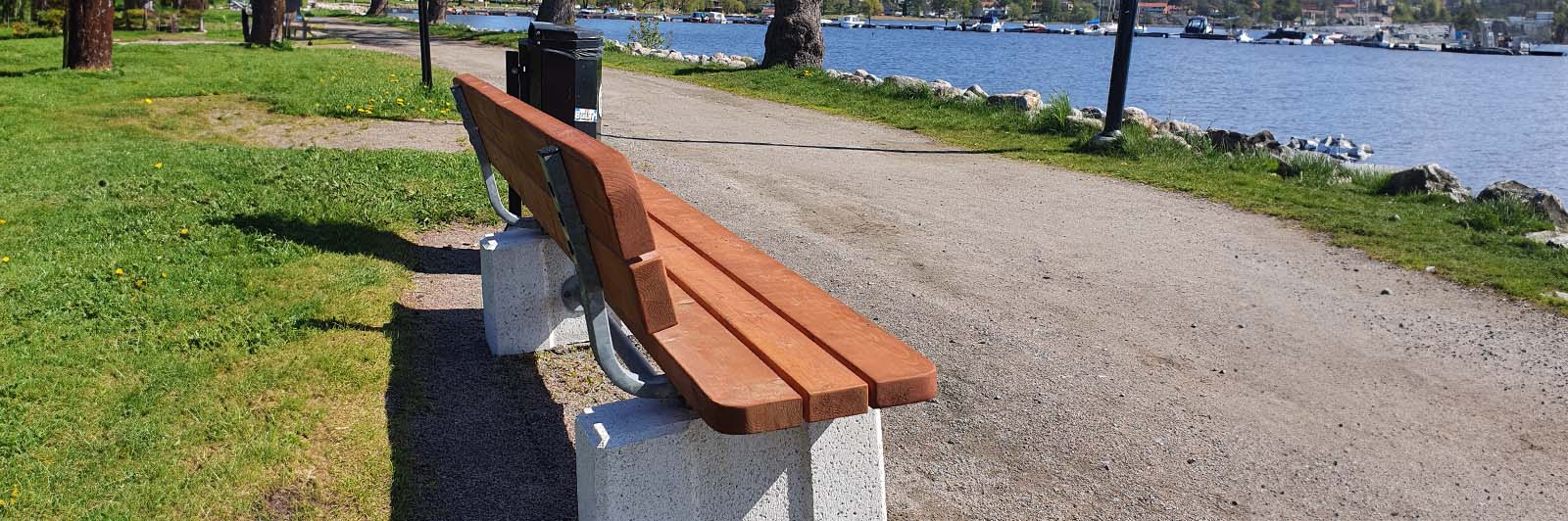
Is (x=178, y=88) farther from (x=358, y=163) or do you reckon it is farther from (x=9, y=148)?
(x=358, y=163)

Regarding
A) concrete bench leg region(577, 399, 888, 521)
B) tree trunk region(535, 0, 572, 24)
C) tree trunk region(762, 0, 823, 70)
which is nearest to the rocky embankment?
tree trunk region(762, 0, 823, 70)

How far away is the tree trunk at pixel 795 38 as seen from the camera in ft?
65.0


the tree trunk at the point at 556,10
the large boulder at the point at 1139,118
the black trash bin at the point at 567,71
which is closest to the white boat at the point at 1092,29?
the tree trunk at the point at 556,10

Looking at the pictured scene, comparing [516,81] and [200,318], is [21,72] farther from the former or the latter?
[200,318]

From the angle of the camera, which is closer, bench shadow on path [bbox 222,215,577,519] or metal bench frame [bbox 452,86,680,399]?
metal bench frame [bbox 452,86,680,399]

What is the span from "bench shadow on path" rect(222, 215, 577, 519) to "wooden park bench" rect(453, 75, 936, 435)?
0.54m

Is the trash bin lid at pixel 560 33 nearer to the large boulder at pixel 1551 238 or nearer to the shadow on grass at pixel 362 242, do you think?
the shadow on grass at pixel 362 242

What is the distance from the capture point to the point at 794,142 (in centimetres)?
1122

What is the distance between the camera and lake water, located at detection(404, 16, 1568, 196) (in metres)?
24.0

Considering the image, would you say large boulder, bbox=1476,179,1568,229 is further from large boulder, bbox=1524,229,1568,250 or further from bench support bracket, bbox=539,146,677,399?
bench support bracket, bbox=539,146,677,399

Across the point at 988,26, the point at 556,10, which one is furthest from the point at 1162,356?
the point at 988,26

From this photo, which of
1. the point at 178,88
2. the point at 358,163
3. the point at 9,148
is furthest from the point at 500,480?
the point at 178,88

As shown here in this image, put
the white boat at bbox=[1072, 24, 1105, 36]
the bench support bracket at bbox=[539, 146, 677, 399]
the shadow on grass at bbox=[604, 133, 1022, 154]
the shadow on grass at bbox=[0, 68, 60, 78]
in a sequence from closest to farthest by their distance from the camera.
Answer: the bench support bracket at bbox=[539, 146, 677, 399] → the shadow on grass at bbox=[604, 133, 1022, 154] → the shadow on grass at bbox=[0, 68, 60, 78] → the white boat at bbox=[1072, 24, 1105, 36]

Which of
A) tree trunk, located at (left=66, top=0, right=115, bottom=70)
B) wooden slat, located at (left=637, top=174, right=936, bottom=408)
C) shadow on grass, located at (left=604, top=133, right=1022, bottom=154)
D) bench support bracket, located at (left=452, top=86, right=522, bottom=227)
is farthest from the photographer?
tree trunk, located at (left=66, top=0, right=115, bottom=70)
